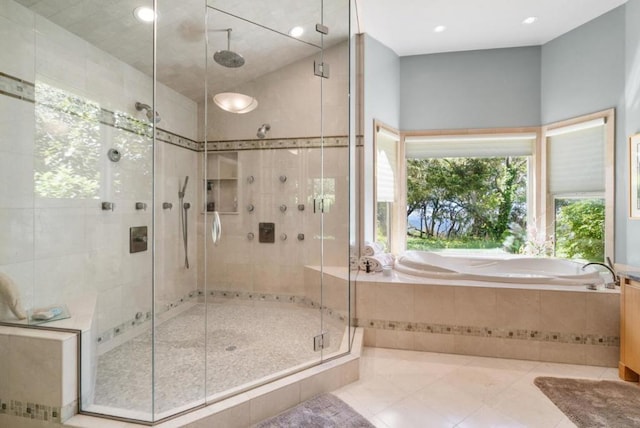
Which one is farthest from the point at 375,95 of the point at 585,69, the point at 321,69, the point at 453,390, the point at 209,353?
the point at 209,353

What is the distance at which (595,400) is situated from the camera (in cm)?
185

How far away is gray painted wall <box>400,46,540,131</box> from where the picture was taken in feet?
11.5

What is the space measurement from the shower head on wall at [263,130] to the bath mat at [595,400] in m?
2.73

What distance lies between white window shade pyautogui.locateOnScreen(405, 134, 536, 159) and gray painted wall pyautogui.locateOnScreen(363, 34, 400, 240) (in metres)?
0.39

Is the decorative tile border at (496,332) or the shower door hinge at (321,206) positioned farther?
the shower door hinge at (321,206)

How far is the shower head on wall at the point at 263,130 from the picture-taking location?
2.75 meters

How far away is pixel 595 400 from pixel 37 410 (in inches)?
118

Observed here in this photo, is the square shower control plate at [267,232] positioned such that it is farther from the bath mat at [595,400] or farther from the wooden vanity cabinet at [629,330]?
the wooden vanity cabinet at [629,330]

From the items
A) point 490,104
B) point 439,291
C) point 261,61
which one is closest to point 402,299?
point 439,291

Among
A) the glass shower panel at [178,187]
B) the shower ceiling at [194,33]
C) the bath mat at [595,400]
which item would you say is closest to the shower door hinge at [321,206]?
the glass shower panel at [178,187]

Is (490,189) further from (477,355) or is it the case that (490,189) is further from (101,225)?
(101,225)

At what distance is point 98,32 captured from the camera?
2084mm

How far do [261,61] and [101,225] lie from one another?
174 cm

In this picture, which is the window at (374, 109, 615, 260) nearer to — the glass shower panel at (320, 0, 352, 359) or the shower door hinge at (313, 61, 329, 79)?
the glass shower panel at (320, 0, 352, 359)
